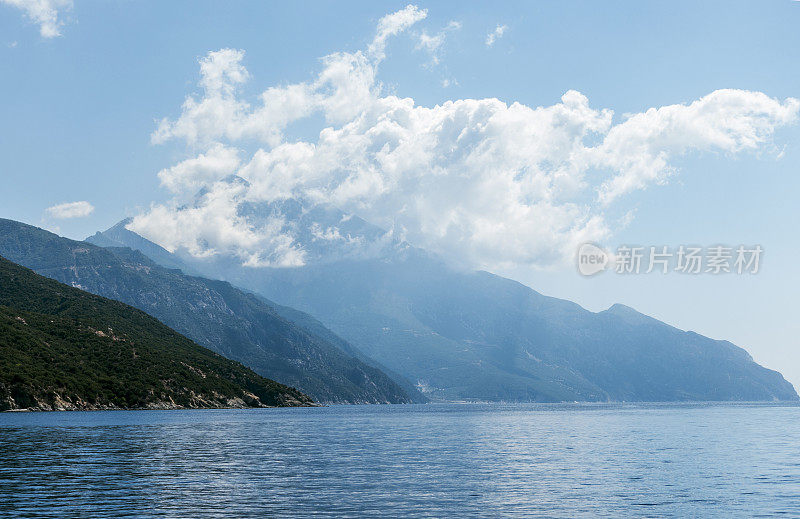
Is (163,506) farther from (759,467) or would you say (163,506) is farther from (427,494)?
(759,467)

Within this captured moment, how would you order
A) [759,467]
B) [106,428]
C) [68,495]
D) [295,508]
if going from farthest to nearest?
1. [106,428]
2. [759,467]
3. [68,495]
4. [295,508]

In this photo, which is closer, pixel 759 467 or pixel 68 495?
pixel 68 495

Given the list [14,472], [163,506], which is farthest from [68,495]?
[14,472]

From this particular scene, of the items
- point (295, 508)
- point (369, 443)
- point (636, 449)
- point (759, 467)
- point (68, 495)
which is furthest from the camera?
point (369, 443)

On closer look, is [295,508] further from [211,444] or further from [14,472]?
[211,444]

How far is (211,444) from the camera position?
4395 inches

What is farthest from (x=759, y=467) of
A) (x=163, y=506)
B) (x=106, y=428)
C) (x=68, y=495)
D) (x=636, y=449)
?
(x=106, y=428)

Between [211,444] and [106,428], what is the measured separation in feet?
151

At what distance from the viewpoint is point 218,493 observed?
58.4m

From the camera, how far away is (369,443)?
119500 millimetres

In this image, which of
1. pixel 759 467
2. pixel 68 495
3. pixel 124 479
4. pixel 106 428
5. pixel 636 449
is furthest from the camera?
pixel 106 428

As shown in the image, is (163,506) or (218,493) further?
(218,493)

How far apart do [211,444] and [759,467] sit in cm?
7989

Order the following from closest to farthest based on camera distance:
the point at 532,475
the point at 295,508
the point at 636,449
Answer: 1. the point at 295,508
2. the point at 532,475
3. the point at 636,449
